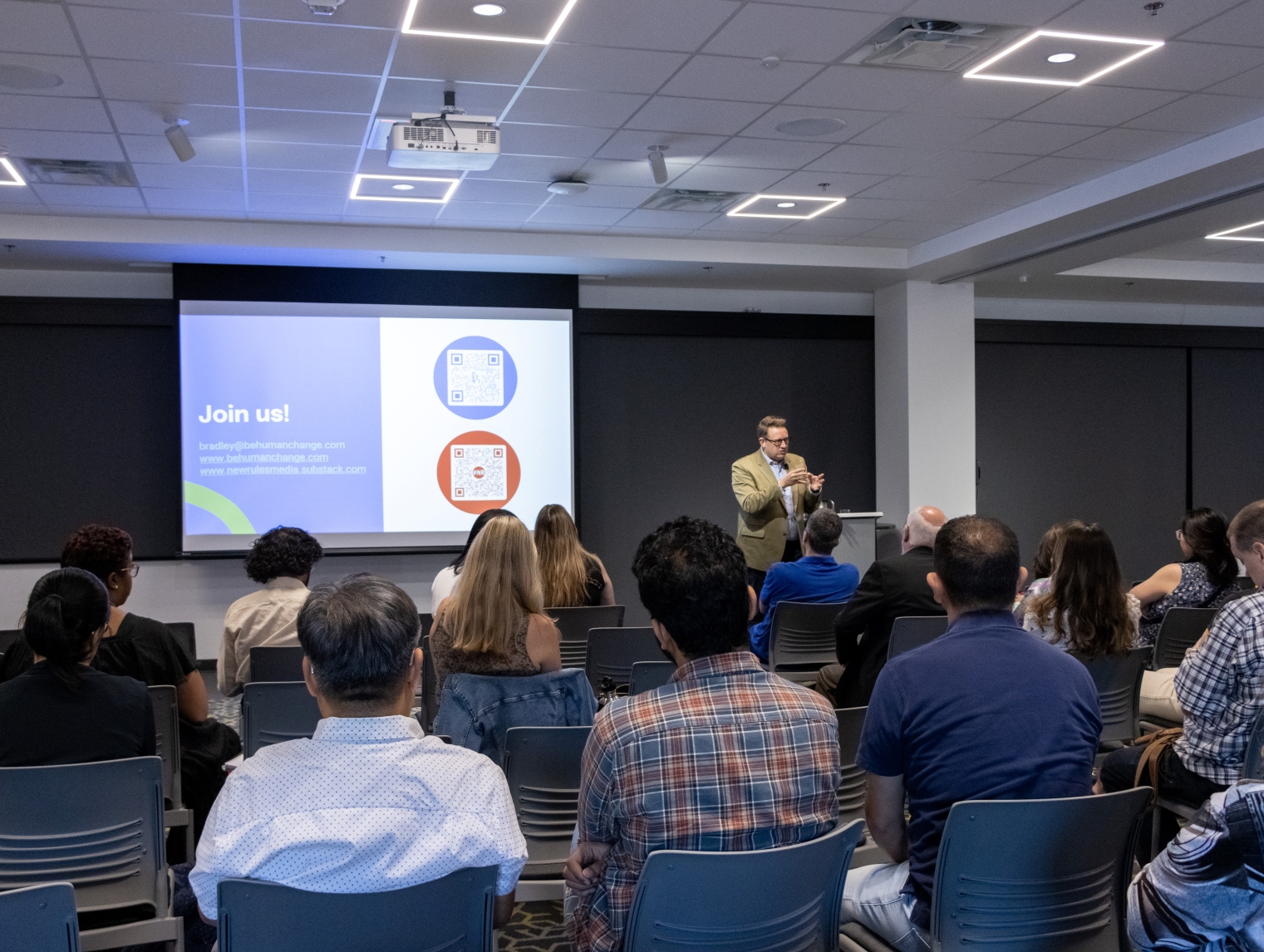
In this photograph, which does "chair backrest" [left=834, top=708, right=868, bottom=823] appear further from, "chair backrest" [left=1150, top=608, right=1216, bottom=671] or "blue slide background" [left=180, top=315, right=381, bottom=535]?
"blue slide background" [left=180, top=315, right=381, bottom=535]

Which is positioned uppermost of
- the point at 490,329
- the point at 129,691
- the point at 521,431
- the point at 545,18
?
the point at 545,18

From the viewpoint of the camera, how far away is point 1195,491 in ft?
36.2

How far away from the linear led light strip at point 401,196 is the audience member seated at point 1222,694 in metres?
4.95

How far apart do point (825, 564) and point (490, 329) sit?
14.3 ft

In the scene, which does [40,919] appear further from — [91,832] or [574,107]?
[574,107]

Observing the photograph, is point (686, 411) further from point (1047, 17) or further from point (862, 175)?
point (1047, 17)

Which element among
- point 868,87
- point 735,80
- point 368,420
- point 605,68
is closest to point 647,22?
point 605,68

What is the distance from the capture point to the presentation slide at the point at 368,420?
26.4 ft

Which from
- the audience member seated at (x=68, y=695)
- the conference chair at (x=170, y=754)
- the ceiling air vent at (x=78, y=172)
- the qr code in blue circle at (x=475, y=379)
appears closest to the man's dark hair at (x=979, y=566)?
the audience member seated at (x=68, y=695)

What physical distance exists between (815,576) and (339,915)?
3.71 meters

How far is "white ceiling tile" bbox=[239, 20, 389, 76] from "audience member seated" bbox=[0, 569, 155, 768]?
103 inches

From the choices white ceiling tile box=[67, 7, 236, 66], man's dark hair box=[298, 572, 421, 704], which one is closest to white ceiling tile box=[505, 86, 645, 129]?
white ceiling tile box=[67, 7, 236, 66]

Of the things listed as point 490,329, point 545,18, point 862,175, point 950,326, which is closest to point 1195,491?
point 950,326

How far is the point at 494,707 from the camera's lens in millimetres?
3006
